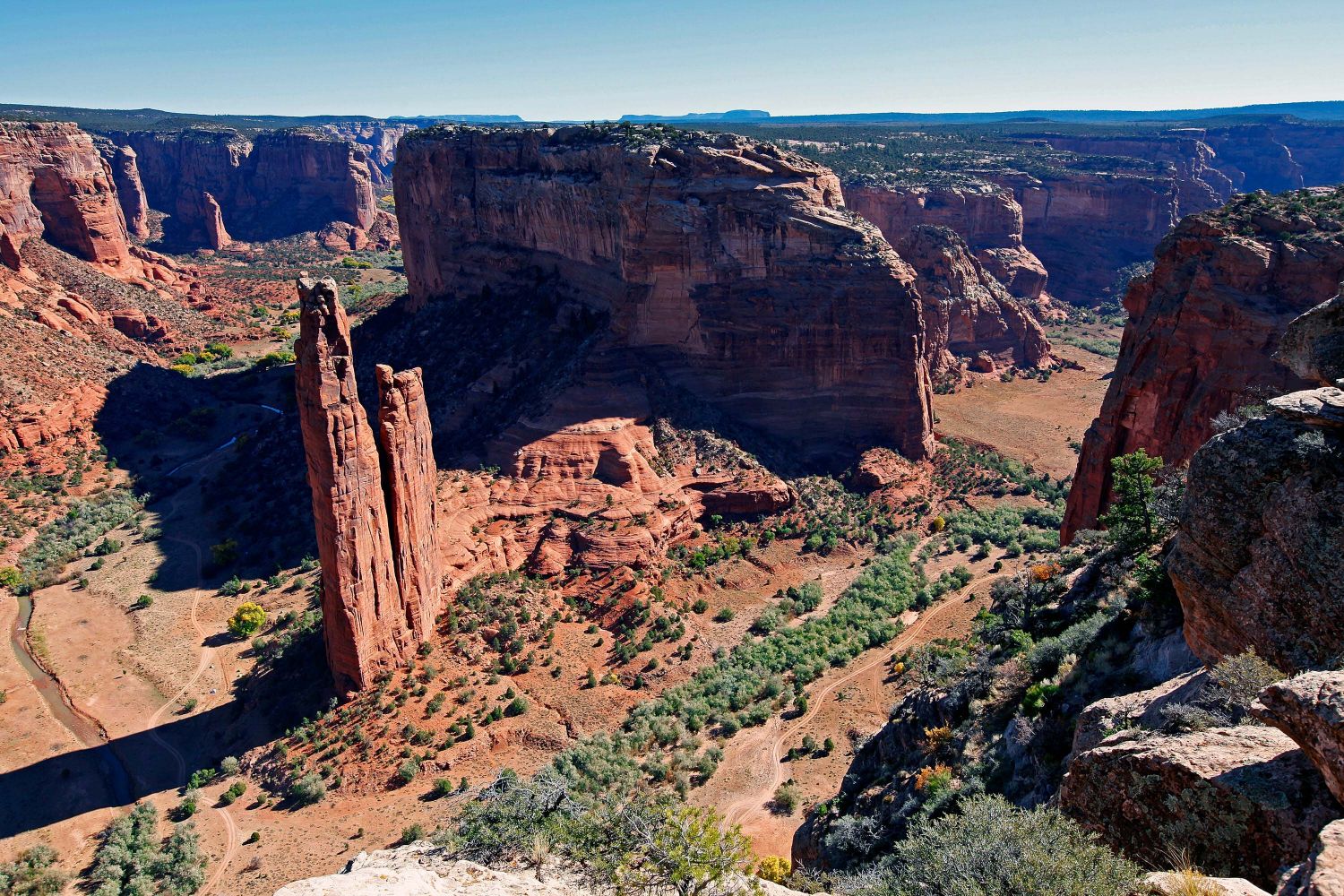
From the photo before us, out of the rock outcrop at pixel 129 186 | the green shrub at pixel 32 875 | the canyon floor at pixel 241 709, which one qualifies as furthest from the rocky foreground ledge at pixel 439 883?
the rock outcrop at pixel 129 186

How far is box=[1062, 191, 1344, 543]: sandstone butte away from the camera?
3225 centimetres

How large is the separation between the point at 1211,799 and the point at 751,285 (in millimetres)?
46704

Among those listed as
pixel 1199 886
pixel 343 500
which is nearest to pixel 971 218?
pixel 343 500

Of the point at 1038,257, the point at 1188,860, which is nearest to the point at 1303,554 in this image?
the point at 1188,860

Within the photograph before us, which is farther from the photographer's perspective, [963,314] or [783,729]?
[963,314]

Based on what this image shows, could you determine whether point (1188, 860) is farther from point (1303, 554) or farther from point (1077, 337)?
point (1077, 337)

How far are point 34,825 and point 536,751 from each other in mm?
18522

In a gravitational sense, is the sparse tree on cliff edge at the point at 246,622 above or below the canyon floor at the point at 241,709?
above

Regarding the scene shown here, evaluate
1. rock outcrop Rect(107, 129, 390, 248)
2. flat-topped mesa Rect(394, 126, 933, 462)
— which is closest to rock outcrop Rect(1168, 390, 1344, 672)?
flat-topped mesa Rect(394, 126, 933, 462)

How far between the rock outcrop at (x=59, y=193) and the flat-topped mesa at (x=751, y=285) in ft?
182

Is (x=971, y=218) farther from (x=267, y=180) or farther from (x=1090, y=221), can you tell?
(x=267, y=180)

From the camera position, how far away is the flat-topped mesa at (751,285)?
54.1m

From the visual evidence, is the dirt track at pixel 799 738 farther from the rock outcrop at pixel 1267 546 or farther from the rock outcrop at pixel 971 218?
the rock outcrop at pixel 971 218

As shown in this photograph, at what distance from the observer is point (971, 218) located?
109m
